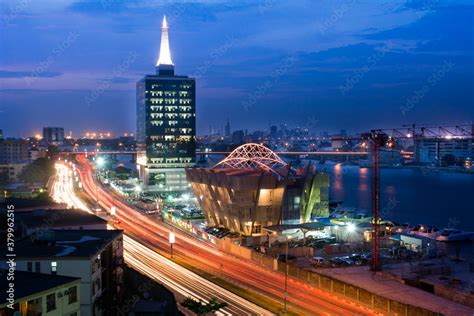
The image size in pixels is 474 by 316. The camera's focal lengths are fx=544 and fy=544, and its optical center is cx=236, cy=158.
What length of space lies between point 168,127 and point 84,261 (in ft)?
146

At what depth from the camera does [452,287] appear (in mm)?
14812

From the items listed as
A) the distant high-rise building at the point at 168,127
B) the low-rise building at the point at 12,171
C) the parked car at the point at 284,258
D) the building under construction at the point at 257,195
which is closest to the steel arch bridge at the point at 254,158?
the building under construction at the point at 257,195

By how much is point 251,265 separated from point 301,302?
4.62 m

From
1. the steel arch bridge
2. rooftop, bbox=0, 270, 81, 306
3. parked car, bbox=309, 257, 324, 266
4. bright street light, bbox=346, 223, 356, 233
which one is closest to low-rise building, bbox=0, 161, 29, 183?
the steel arch bridge

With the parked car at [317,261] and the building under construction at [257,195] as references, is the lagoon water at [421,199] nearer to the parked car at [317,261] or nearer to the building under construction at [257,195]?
the building under construction at [257,195]

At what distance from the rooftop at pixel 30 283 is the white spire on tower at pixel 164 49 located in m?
49.8

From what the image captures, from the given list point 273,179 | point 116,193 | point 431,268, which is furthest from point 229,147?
point 431,268

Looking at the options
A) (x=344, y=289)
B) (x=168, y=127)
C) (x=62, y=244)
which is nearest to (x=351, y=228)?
(x=344, y=289)

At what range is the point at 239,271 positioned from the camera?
18016 millimetres

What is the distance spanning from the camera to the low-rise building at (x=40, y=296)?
28.4 ft

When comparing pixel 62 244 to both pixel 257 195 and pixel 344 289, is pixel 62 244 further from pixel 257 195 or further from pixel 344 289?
pixel 257 195

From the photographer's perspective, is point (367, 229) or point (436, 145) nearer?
point (367, 229)

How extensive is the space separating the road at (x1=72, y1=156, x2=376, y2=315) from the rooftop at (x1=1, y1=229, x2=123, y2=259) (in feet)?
15.9

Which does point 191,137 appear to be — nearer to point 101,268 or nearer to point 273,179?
point 273,179
